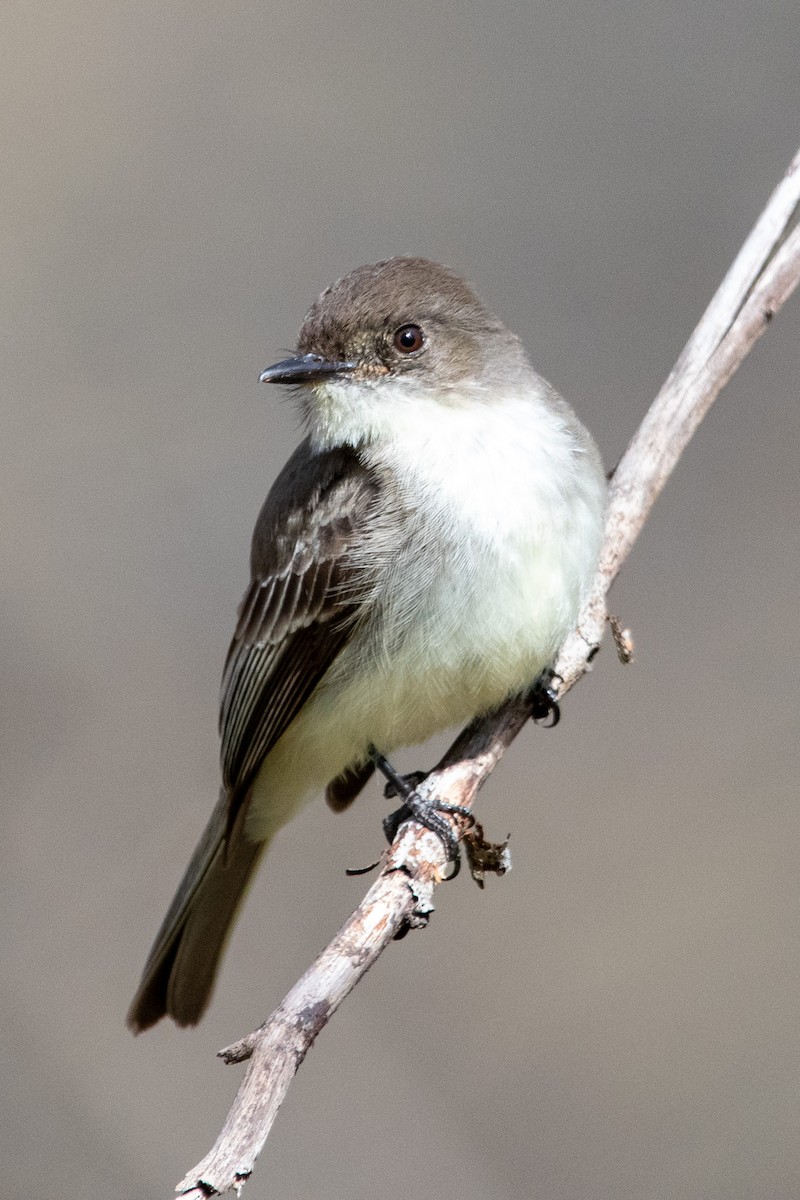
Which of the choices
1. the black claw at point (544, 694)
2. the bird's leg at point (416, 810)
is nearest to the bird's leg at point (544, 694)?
the black claw at point (544, 694)

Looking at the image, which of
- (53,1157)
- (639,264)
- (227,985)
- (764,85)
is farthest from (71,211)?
(53,1157)

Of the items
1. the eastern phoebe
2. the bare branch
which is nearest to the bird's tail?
the eastern phoebe

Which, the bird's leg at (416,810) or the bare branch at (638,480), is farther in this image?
the bird's leg at (416,810)

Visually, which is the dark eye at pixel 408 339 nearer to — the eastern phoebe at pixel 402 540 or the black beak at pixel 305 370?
the eastern phoebe at pixel 402 540

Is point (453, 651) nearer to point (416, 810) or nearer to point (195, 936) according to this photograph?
point (416, 810)

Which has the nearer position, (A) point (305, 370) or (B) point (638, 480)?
(A) point (305, 370)

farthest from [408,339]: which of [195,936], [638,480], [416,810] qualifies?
[195,936]

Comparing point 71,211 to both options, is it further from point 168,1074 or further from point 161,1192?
point 161,1192
